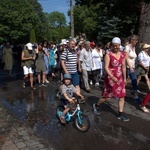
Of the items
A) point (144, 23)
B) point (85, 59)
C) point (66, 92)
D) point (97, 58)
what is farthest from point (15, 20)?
point (66, 92)

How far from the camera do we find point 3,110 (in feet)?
24.7

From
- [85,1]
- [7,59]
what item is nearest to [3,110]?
[7,59]

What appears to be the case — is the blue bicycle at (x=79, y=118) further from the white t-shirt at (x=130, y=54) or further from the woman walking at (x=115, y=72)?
the white t-shirt at (x=130, y=54)

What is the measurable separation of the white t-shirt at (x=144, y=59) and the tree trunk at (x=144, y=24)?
11.4 ft

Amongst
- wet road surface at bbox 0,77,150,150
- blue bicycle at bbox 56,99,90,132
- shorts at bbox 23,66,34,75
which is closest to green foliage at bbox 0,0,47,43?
shorts at bbox 23,66,34,75

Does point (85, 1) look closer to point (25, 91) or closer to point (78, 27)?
point (25, 91)

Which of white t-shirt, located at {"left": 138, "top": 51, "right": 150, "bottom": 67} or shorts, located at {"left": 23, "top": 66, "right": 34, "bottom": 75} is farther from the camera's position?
shorts, located at {"left": 23, "top": 66, "right": 34, "bottom": 75}

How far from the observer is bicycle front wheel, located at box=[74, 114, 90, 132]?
19.0ft

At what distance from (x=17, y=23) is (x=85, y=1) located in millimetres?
47236

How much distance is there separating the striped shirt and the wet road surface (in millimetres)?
1073

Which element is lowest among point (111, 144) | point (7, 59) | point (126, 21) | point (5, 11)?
point (111, 144)

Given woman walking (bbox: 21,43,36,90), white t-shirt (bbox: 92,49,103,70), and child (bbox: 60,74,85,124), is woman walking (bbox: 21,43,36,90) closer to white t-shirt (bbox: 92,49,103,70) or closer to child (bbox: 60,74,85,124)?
white t-shirt (bbox: 92,49,103,70)

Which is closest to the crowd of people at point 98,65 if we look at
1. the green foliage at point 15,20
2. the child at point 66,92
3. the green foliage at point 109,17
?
the child at point 66,92

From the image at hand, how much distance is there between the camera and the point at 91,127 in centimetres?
612
